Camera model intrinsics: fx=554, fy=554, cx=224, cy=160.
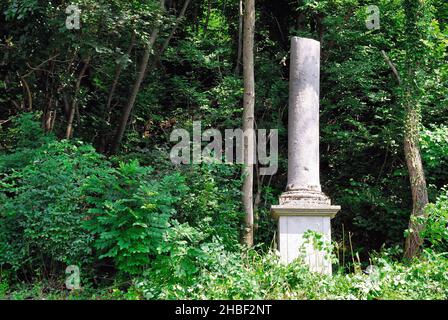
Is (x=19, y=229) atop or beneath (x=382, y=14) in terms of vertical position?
beneath

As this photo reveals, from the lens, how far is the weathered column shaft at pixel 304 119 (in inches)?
319

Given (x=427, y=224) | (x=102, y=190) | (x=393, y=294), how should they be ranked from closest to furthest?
1. (x=393, y=294)
2. (x=102, y=190)
3. (x=427, y=224)

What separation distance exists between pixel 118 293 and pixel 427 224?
15.1 ft

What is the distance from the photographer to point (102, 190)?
25.2ft

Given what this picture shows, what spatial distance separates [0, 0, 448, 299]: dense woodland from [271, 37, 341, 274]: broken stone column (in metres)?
0.44

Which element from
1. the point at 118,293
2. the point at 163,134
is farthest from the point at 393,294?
the point at 163,134

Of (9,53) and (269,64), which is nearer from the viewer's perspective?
(9,53)

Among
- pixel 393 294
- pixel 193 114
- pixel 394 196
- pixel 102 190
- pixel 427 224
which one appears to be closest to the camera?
pixel 393 294

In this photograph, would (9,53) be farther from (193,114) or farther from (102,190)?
(193,114)

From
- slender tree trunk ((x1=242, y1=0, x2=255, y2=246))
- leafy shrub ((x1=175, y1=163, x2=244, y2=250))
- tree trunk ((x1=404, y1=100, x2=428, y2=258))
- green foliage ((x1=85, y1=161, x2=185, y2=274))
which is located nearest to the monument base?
leafy shrub ((x1=175, y1=163, x2=244, y2=250))

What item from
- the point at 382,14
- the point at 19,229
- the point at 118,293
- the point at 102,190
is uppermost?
the point at 382,14

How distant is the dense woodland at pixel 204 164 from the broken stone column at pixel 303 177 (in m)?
0.44

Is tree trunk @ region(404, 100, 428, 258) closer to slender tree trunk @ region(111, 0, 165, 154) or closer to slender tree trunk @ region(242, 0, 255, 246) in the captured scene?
Answer: slender tree trunk @ region(242, 0, 255, 246)

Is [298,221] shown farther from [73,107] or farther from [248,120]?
[73,107]
